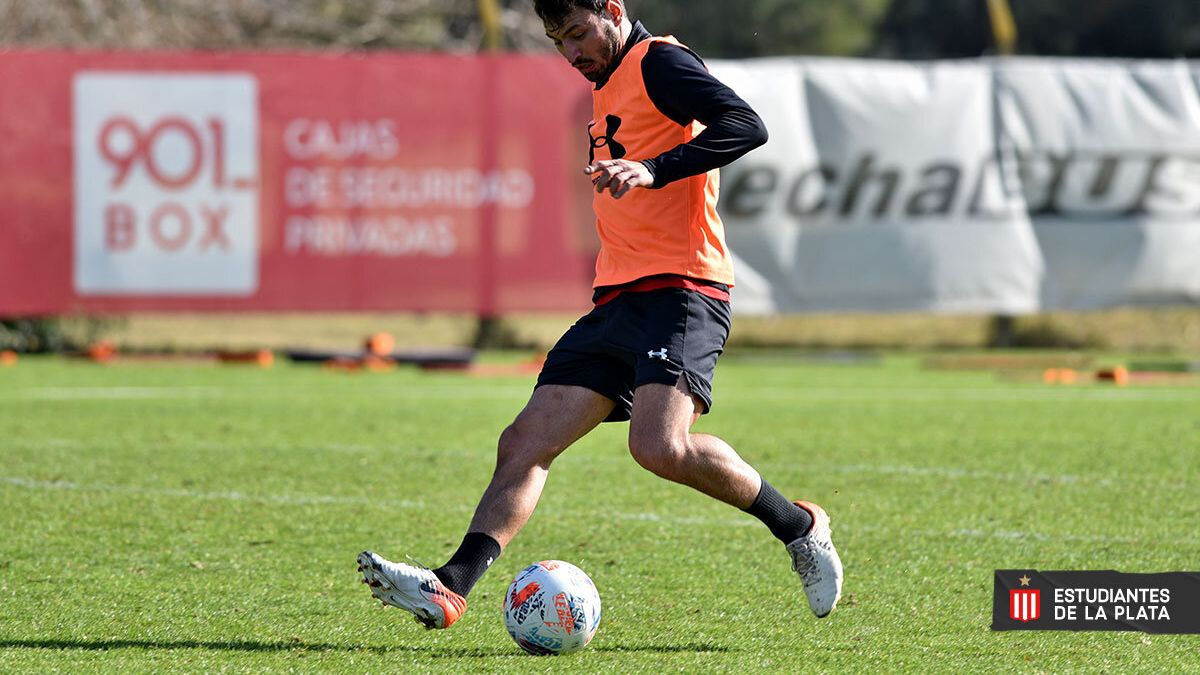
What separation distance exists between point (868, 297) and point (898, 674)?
1242 centimetres

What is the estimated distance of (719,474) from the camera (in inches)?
203

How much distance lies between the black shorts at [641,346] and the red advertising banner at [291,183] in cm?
1132

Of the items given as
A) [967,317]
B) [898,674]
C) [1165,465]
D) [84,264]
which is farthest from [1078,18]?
[898,674]

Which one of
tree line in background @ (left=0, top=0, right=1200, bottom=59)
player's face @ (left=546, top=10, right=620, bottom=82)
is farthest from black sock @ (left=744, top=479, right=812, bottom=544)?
tree line in background @ (left=0, top=0, right=1200, bottom=59)

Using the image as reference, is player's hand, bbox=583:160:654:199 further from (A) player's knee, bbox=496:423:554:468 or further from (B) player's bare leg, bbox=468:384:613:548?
(A) player's knee, bbox=496:423:554:468

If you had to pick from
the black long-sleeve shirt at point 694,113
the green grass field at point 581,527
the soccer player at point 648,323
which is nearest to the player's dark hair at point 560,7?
the soccer player at point 648,323

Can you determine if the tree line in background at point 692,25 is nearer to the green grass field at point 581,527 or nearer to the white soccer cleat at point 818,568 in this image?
the green grass field at point 581,527

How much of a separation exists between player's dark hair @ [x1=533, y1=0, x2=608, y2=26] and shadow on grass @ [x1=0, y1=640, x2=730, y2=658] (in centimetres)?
181

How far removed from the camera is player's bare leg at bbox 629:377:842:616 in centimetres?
507

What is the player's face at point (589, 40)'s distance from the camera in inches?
202

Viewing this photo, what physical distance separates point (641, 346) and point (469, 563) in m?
0.80

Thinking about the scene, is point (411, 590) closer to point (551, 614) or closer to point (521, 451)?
point (551, 614)

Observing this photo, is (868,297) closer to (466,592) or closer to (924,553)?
(924,553)

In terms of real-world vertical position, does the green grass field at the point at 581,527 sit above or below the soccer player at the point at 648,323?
below
